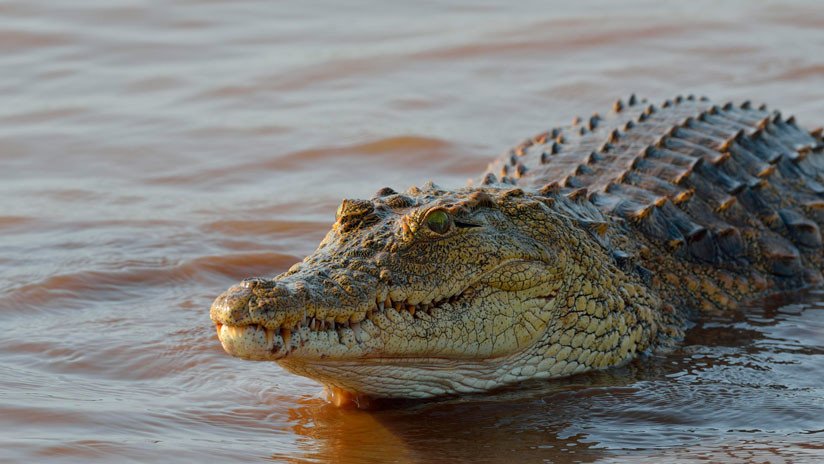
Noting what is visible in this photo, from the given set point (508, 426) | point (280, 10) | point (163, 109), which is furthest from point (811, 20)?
point (508, 426)

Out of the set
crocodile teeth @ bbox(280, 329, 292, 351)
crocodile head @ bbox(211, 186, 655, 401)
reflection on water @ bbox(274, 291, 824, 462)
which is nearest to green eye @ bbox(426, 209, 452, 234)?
crocodile head @ bbox(211, 186, 655, 401)

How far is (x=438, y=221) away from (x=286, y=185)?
3.55m

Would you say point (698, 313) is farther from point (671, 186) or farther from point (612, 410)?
point (612, 410)

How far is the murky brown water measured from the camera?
4738mm

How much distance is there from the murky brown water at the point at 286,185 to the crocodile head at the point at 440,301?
0.54ft

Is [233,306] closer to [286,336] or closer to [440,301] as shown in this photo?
[286,336]

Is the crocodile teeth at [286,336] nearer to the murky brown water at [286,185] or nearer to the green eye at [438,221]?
the murky brown water at [286,185]

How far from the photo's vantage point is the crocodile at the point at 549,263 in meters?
4.49

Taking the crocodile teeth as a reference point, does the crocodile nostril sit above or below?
above

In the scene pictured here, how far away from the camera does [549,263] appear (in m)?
5.12

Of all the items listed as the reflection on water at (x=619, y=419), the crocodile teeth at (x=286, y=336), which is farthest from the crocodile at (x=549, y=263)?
the reflection on water at (x=619, y=419)

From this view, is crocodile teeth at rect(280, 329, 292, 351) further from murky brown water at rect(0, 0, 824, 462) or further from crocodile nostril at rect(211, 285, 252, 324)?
murky brown water at rect(0, 0, 824, 462)

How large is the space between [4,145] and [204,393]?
433cm

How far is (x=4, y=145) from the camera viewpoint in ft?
28.7
